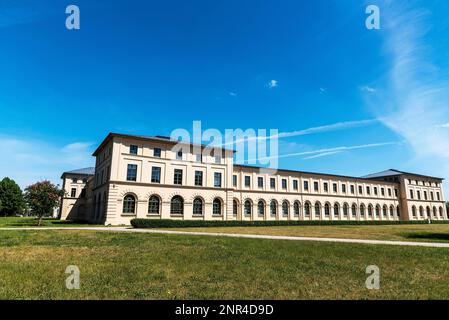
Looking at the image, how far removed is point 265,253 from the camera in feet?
35.0

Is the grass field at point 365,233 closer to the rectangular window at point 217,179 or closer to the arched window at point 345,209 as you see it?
the rectangular window at point 217,179

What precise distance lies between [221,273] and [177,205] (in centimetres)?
2912

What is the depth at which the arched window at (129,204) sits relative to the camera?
106 ft

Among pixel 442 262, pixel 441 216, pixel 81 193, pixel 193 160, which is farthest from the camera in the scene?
pixel 441 216

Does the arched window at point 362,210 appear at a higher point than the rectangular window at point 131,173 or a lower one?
lower

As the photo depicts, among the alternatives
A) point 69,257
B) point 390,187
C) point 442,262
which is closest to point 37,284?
point 69,257

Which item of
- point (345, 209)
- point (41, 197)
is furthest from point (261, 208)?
point (41, 197)

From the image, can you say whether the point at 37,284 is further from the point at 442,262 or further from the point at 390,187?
the point at 390,187

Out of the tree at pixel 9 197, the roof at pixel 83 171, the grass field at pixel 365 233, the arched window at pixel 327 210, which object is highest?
the roof at pixel 83 171

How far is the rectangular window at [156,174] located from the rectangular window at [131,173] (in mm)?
2148

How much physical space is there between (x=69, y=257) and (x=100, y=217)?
27640 mm

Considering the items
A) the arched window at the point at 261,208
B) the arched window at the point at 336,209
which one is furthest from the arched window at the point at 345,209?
the arched window at the point at 261,208

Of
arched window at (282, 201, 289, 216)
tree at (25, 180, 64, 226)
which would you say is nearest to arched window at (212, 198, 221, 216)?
arched window at (282, 201, 289, 216)
